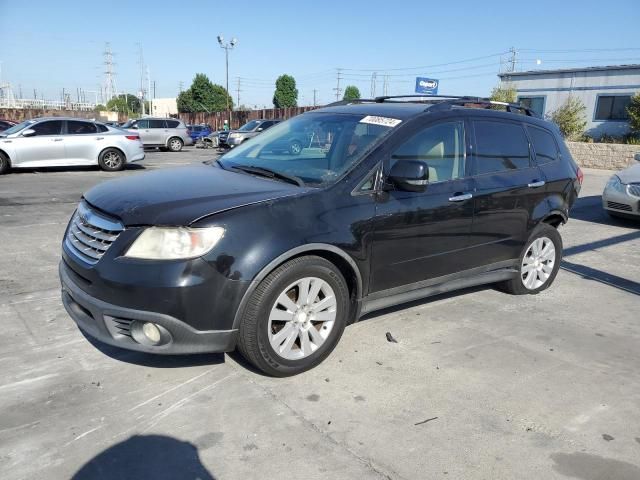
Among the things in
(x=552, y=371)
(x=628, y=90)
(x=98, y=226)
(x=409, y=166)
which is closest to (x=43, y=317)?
(x=98, y=226)

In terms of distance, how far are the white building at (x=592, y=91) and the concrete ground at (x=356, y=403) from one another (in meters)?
29.7

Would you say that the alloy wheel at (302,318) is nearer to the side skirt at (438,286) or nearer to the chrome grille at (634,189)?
the side skirt at (438,286)

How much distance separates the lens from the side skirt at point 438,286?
381 cm

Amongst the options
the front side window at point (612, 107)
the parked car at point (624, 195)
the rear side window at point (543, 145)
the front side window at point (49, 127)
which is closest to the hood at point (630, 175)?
the parked car at point (624, 195)

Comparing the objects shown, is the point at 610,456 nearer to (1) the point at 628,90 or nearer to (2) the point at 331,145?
(2) the point at 331,145

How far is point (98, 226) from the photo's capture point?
10.5ft

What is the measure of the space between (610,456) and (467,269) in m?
1.95

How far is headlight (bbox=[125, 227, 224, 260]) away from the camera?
9.66 ft

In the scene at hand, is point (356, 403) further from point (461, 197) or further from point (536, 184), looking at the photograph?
point (536, 184)

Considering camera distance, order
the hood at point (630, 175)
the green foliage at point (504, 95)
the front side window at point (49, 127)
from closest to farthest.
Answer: the hood at point (630, 175)
the front side window at point (49, 127)
the green foliage at point (504, 95)

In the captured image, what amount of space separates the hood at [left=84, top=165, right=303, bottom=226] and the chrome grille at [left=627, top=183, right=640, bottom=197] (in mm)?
7600

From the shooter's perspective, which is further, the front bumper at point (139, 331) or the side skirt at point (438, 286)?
the side skirt at point (438, 286)

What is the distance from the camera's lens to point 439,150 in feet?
13.6

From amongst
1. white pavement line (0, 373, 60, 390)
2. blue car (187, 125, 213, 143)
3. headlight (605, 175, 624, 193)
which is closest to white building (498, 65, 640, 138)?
blue car (187, 125, 213, 143)
